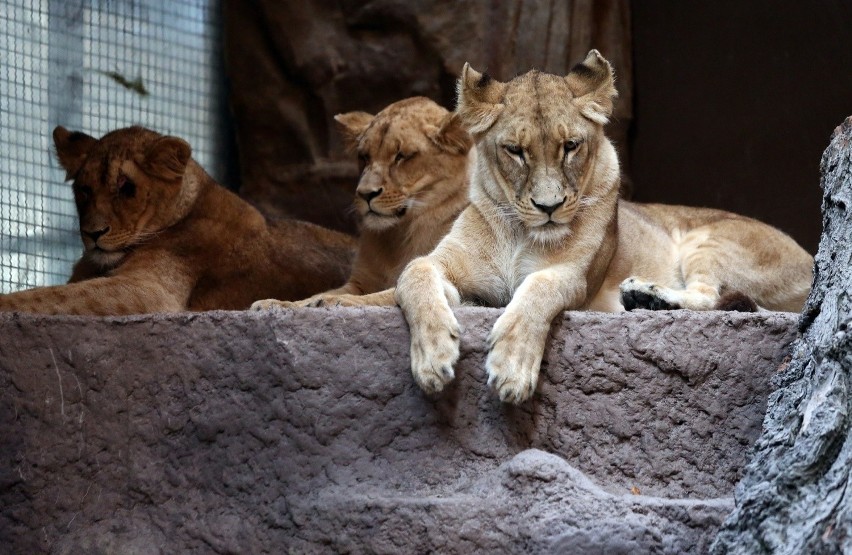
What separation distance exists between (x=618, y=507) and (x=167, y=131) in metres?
4.69

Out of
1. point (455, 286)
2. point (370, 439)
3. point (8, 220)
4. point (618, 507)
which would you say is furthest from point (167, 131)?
point (618, 507)

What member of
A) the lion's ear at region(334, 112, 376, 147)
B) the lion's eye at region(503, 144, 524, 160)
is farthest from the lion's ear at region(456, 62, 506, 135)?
the lion's ear at region(334, 112, 376, 147)

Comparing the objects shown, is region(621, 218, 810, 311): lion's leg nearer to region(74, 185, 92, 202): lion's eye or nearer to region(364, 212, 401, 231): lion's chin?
region(364, 212, 401, 231): lion's chin

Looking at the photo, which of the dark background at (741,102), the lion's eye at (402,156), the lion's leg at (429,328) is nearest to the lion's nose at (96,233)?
the lion's eye at (402,156)

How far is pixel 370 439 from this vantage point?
438cm

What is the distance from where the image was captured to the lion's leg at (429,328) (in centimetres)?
416

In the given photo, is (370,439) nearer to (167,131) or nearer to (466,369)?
(466,369)

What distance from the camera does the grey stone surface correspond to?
3.36 metres

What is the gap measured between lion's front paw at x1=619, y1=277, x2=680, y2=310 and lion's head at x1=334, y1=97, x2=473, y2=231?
1.37 meters

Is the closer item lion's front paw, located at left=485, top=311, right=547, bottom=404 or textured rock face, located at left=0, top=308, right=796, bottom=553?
lion's front paw, located at left=485, top=311, right=547, bottom=404

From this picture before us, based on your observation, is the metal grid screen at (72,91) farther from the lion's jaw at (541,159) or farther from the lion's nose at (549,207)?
the lion's nose at (549,207)

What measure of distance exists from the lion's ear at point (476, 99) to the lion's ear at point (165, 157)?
6.08 feet

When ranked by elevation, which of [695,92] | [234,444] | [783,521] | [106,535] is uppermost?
[695,92]

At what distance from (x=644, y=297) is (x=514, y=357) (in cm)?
112
